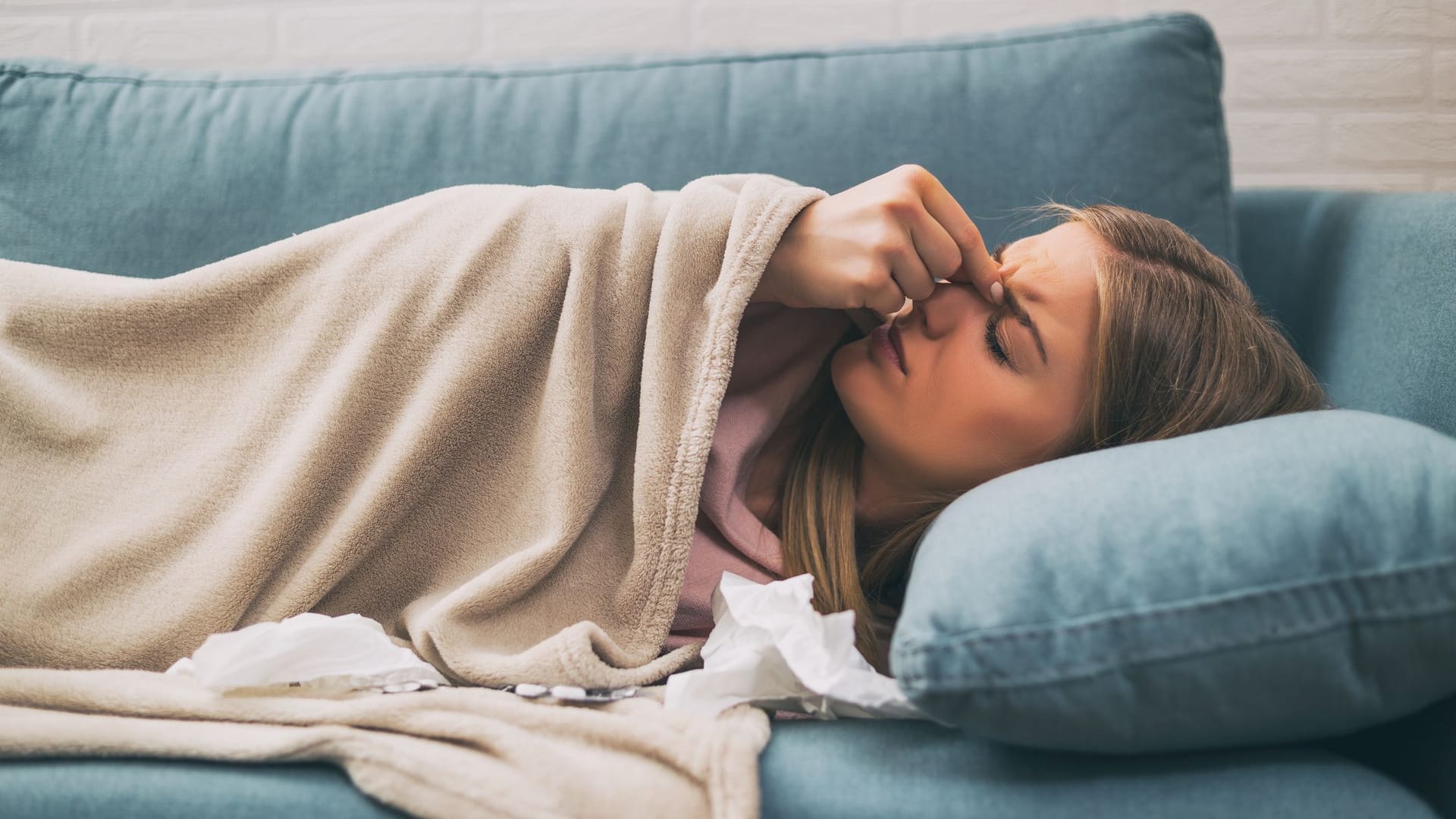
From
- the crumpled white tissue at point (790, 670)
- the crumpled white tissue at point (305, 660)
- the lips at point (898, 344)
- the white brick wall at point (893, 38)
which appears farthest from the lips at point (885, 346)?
the white brick wall at point (893, 38)

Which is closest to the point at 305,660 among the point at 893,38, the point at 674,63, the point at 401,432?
the point at 401,432

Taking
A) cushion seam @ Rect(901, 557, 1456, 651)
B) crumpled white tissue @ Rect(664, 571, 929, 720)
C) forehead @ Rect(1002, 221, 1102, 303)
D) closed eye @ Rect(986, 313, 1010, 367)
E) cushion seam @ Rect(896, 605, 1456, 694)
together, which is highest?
forehead @ Rect(1002, 221, 1102, 303)

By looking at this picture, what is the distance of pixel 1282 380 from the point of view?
0.88m

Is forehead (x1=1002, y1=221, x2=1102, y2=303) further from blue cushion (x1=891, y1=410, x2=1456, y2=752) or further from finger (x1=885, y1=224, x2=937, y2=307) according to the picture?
blue cushion (x1=891, y1=410, x2=1456, y2=752)

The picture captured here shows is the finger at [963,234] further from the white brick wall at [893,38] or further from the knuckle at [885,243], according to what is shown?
the white brick wall at [893,38]

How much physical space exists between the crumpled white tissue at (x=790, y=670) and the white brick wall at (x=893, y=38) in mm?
1037

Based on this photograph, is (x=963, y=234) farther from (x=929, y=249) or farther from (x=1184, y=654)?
(x=1184, y=654)

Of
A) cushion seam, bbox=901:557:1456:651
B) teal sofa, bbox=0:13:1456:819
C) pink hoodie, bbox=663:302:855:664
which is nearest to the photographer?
cushion seam, bbox=901:557:1456:651

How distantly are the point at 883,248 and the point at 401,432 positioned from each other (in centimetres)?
45

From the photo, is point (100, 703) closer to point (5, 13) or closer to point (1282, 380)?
point (1282, 380)

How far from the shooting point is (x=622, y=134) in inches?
47.8

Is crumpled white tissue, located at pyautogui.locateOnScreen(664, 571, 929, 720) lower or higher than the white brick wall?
lower

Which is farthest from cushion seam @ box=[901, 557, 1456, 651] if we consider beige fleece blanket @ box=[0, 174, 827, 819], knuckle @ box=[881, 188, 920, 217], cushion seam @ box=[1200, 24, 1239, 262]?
cushion seam @ box=[1200, 24, 1239, 262]

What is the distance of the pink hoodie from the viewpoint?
928 millimetres
